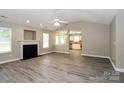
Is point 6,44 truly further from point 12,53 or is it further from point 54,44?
point 54,44

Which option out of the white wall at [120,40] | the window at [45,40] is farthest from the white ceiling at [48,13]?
the window at [45,40]

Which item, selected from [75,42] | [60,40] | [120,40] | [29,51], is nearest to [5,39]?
[29,51]

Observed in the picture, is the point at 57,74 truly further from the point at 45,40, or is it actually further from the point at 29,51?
the point at 45,40

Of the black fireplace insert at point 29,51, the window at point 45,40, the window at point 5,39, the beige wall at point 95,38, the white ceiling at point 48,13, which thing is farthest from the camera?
the window at point 45,40

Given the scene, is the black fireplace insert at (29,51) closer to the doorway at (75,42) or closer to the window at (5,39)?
the window at (5,39)

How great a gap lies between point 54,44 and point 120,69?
697 centimetres

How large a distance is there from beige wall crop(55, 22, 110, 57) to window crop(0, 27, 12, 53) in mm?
5236

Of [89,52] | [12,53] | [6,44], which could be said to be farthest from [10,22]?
[89,52]

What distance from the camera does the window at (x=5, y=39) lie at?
5188 millimetres

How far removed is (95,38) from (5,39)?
6.22m

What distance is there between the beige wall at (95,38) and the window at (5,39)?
524cm

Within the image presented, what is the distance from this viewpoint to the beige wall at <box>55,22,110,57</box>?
6.96 meters
